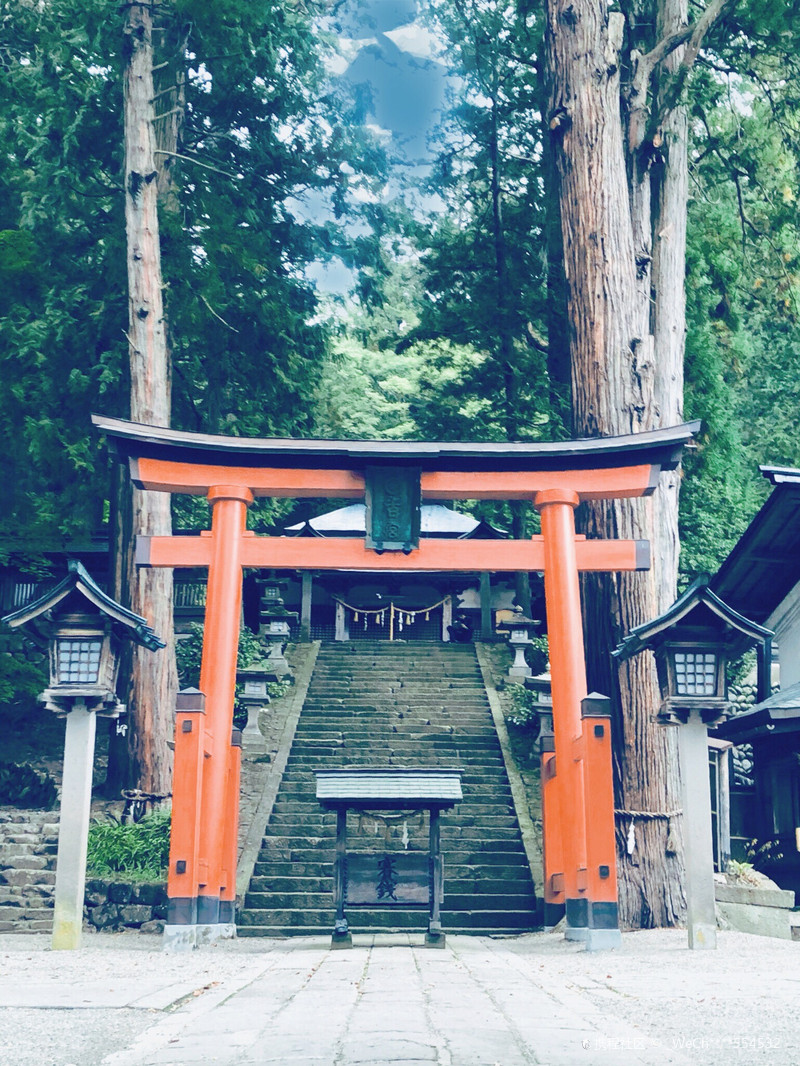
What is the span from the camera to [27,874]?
13.0 metres

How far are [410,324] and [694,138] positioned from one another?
2854cm

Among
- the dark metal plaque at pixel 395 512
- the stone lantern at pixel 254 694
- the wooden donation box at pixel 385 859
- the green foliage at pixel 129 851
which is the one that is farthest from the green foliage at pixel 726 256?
the green foliage at pixel 129 851

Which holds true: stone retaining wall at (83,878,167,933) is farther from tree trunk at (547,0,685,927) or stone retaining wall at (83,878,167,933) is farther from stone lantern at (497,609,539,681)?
Result: stone lantern at (497,609,539,681)

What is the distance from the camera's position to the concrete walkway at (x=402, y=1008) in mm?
4508

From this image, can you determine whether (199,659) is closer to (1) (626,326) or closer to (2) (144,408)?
(2) (144,408)

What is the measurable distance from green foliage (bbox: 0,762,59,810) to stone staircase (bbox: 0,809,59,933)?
1.70 metres

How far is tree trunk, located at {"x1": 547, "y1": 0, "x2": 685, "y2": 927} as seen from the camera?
1117 centimetres

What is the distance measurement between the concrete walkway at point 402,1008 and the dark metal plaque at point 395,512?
4246mm

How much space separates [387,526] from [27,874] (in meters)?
6.30

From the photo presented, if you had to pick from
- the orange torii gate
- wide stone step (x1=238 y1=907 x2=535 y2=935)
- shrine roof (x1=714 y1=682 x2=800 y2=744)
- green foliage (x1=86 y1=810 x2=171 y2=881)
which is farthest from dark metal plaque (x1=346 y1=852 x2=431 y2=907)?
shrine roof (x1=714 y1=682 x2=800 y2=744)

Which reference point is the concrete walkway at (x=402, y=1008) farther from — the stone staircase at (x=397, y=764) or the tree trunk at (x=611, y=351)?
the stone staircase at (x=397, y=764)

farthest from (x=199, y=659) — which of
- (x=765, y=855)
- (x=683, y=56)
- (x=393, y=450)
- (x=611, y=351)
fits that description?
(x=683, y=56)

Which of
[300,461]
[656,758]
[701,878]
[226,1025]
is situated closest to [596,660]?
[656,758]

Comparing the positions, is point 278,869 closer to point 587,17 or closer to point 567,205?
point 567,205
